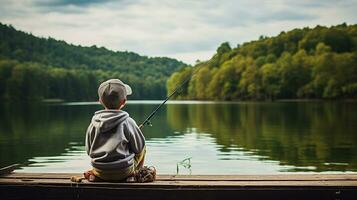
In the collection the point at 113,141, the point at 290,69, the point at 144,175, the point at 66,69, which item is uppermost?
the point at 66,69

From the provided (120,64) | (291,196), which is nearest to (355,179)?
(291,196)

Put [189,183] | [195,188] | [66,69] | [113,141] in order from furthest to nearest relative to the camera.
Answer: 1. [66,69]
2. [113,141]
3. [189,183]
4. [195,188]

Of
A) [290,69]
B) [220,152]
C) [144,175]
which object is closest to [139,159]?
[144,175]

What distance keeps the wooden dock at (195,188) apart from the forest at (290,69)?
104396mm

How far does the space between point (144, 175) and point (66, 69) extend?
172195 millimetres

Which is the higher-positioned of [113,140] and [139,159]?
[113,140]

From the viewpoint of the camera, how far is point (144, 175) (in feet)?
15.9

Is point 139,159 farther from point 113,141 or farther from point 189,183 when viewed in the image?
point 189,183

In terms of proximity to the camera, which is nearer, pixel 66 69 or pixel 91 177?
pixel 91 177

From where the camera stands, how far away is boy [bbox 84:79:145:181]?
4801mm

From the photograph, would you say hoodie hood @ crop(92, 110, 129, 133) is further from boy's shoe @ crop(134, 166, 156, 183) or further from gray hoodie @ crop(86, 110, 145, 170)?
boy's shoe @ crop(134, 166, 156, 183)

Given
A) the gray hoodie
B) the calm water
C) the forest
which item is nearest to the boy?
the gray hoodie

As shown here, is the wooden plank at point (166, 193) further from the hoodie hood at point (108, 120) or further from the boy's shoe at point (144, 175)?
the hoodie hood at point (108, 120)

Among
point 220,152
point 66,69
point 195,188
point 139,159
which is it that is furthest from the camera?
point 66,69
